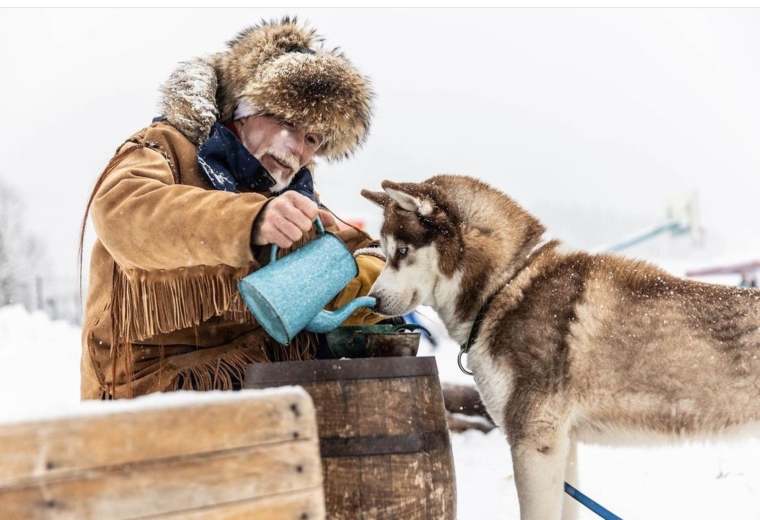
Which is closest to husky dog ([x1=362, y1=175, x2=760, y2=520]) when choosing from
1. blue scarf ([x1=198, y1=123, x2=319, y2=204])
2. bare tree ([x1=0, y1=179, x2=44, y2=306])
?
blue scarf ([x1=198, y1=123, x2=319, y2=204])

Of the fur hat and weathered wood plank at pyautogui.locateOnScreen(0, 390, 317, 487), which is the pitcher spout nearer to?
weathered wood plank at pyautogui.locateOnScreen(0, 390, 317, 487)

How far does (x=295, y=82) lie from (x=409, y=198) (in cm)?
69

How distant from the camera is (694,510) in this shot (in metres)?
3.66

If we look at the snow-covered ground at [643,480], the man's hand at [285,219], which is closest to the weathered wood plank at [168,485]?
the man's hand at [285,219]

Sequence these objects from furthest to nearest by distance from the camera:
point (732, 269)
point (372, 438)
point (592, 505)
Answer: point (732, 269), point (592, 505), point (372, 438)

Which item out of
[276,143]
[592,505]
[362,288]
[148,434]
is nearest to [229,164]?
[276,143]

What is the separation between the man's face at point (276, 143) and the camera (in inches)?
112

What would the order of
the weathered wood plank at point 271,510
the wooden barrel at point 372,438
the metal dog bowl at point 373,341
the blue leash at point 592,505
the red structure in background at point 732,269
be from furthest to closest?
the red structure in background at point 732,269 → the blue leash at point 592,505 → the metal dog bowl at point 373,341 → the wooden barrel at point 372,438 → the weathered wood plank at point 271,510

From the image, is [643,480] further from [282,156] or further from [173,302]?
[173,302]

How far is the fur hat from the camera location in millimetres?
2766

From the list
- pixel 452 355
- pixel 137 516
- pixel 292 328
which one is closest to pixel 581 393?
pixel 292 328

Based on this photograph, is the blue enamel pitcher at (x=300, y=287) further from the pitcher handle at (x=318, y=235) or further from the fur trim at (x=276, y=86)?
the fur trim at (x=276, y=86)

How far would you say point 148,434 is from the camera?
1234 millimetres

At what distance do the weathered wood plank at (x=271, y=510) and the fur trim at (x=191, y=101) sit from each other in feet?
5.87
